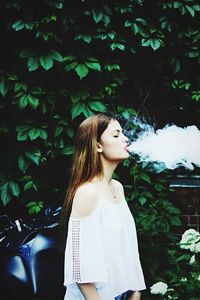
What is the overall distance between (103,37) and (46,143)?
97 cm

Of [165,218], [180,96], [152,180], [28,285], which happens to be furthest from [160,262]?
[180,96]

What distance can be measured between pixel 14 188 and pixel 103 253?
164 cm

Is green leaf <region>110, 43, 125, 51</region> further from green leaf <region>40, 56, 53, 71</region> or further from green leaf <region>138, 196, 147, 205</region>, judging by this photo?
green leaf <region>138, 196, 147, 205</region>

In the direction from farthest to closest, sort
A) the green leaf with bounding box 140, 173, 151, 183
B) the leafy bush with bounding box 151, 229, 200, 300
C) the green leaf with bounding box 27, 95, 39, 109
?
the green leaf with bounding box 140, 173, 151, 183 < the green leaf with bounding box 27, 95, 39, 109 < the leafy bush with bounding box 151, 229, 200, 300

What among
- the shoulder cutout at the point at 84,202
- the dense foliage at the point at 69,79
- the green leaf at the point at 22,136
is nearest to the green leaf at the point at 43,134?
the dense foliage at the point at 69,79

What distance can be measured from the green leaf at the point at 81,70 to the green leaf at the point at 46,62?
0.70 feet

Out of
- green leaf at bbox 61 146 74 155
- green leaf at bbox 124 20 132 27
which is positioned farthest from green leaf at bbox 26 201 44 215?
green leaf at bbox 124 20 132 27

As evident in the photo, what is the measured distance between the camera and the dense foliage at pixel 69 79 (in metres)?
3.40

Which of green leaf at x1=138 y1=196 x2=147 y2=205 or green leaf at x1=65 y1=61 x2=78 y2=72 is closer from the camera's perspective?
green leaf at x1=65 y1=61 x2=78 y2=72

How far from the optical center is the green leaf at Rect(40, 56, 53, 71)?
325cm

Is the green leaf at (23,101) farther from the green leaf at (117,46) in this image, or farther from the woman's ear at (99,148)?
the woman's ear at (99,148)

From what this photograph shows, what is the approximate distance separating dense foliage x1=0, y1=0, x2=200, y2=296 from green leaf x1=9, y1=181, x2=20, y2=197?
0.04 ft

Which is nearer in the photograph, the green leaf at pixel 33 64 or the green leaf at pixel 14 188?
the green leaf at pixel 33 64

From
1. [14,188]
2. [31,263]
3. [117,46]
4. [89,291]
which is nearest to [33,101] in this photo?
[14,188]
